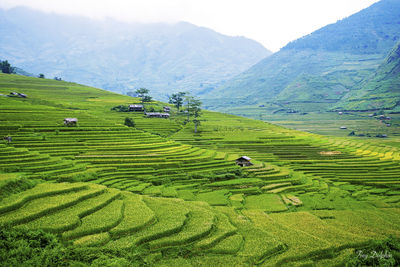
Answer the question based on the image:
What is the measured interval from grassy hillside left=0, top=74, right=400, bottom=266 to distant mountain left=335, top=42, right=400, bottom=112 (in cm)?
11930

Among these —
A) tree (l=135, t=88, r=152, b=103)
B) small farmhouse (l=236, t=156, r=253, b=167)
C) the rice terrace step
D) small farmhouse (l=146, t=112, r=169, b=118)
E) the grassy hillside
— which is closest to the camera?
the grassy hillside

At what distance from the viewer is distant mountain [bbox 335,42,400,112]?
155762 millimetres

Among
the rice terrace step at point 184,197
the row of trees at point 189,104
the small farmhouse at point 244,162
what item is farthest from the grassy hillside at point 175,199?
the row of trees at point 189,104

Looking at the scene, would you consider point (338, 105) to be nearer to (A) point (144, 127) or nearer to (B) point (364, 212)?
(A) point (144, 127)

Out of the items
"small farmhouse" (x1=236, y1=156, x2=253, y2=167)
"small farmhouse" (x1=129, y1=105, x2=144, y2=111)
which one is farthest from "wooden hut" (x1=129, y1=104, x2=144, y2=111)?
"small farmhouse" (x1=236, y1=156, x2=253, y2=167)

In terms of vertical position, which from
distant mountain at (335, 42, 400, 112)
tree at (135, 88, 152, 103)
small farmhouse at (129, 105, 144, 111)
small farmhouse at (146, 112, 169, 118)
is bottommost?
small farmhouse at (146, 112, 169, 118)

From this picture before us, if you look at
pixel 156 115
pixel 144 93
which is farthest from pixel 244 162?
pixel 144 93

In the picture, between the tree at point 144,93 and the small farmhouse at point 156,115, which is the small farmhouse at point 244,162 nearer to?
the small farmhouse at point 156,115

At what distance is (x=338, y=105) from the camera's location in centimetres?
19025

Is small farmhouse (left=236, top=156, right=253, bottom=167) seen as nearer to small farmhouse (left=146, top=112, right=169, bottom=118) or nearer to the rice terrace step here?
the rice terrace step

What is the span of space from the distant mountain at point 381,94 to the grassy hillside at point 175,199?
119 metres

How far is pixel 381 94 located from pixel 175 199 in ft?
601

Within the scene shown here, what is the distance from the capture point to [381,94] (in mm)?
169250

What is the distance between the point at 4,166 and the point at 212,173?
23597mm
